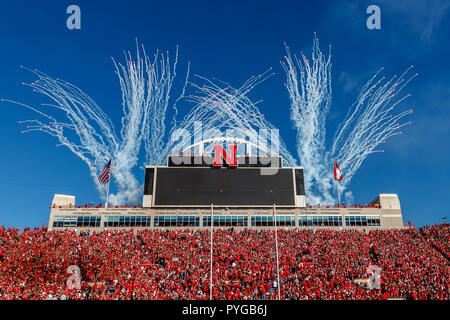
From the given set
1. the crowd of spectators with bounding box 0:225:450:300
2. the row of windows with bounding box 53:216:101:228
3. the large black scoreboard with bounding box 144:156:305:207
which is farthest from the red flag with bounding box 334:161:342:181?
the row of windows with bounding box 53:216:101:228

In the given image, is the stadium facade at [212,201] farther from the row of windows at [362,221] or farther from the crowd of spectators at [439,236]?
the crowd of spectators at [439,236]

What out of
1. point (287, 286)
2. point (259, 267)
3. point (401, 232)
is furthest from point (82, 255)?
point (401, 232)

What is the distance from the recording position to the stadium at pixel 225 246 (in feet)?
97.5

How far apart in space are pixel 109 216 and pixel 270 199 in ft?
70.4

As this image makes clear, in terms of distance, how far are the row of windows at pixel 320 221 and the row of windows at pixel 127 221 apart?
66.6ft

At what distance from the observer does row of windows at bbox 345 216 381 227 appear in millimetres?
48531

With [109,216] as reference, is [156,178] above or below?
above

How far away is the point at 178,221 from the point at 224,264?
13.3 m

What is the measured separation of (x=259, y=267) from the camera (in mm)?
33312

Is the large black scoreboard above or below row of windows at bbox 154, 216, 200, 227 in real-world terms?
above

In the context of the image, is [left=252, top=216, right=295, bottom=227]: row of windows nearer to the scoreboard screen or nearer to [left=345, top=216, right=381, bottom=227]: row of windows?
the scoreboard screen

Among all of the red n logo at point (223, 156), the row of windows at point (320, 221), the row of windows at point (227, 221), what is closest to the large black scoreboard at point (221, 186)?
the red n logo at point (223, 156)

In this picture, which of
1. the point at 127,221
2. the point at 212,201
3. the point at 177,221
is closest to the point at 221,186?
the point at 212,201
